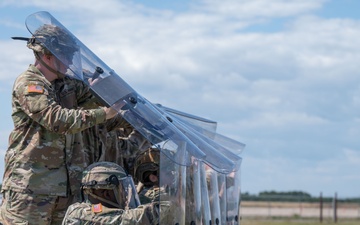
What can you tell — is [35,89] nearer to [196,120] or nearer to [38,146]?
[38,146]

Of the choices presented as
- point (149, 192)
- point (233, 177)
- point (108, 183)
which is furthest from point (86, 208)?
point (233, 177)

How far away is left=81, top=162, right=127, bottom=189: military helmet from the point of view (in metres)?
6.77

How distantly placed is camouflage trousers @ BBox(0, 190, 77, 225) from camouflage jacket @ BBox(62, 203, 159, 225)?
2.86 feet

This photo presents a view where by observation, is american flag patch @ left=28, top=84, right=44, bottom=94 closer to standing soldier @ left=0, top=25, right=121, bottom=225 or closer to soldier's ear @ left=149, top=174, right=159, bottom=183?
standing soldier @ left=0, top=25, right=121, bottom=225

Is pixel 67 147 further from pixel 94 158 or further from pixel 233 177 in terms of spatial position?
pixel 233 177

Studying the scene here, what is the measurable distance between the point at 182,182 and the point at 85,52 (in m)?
1.36

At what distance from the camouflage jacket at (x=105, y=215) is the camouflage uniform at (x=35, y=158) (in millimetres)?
888

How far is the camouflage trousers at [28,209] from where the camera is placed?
7.60 meters

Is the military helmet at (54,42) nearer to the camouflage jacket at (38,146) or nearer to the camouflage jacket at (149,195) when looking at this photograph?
the camouflage jacket at (38,146)

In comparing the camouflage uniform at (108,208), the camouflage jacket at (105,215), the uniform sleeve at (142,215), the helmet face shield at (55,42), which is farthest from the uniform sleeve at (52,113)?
the uniform sleeve at (142,215)

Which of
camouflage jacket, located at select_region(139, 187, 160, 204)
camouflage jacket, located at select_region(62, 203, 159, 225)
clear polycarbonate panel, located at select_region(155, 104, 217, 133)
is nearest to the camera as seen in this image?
camouflage jacket, located at select_region(62, 203, 159, 225)

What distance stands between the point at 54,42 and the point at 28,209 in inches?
53.3

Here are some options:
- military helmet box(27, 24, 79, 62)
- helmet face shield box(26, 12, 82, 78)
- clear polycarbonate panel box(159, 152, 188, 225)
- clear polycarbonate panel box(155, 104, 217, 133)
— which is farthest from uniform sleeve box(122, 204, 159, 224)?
clear polycarbonate panel box(155, 104, 217, 133)

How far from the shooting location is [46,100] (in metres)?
7.45
